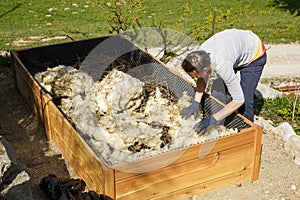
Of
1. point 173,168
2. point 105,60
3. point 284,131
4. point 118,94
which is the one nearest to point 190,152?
point 173,168

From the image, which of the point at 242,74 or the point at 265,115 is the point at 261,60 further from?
the point at 265,115

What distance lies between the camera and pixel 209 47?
147 inches

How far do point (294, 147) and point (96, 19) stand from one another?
6.34 m

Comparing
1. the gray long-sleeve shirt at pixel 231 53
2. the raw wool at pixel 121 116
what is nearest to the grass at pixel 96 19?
the raw wool at pixel 121 116

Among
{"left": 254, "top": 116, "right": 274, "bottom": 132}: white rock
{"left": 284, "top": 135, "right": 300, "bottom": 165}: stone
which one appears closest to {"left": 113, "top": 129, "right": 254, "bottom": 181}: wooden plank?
{"left": 284, "top": 135, "right": 300, "bottom": 165}: stone

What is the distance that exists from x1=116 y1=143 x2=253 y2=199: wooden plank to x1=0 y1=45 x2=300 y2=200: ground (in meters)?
0.21

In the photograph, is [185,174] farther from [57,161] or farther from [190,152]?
[57,161]

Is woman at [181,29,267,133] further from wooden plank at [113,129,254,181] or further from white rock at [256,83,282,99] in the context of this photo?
white rock at [256,83,282,99]

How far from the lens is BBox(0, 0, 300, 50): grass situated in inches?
332

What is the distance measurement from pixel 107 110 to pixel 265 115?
193 centimetres

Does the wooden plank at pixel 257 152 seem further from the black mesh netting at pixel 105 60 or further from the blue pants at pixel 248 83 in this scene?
the black mesh netting at pixel 105 60

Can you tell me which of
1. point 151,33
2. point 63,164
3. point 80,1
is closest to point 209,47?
point 63,164

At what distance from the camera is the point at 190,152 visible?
11.4 feet

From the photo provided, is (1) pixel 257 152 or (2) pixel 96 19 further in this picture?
(2) pixel 96 19
